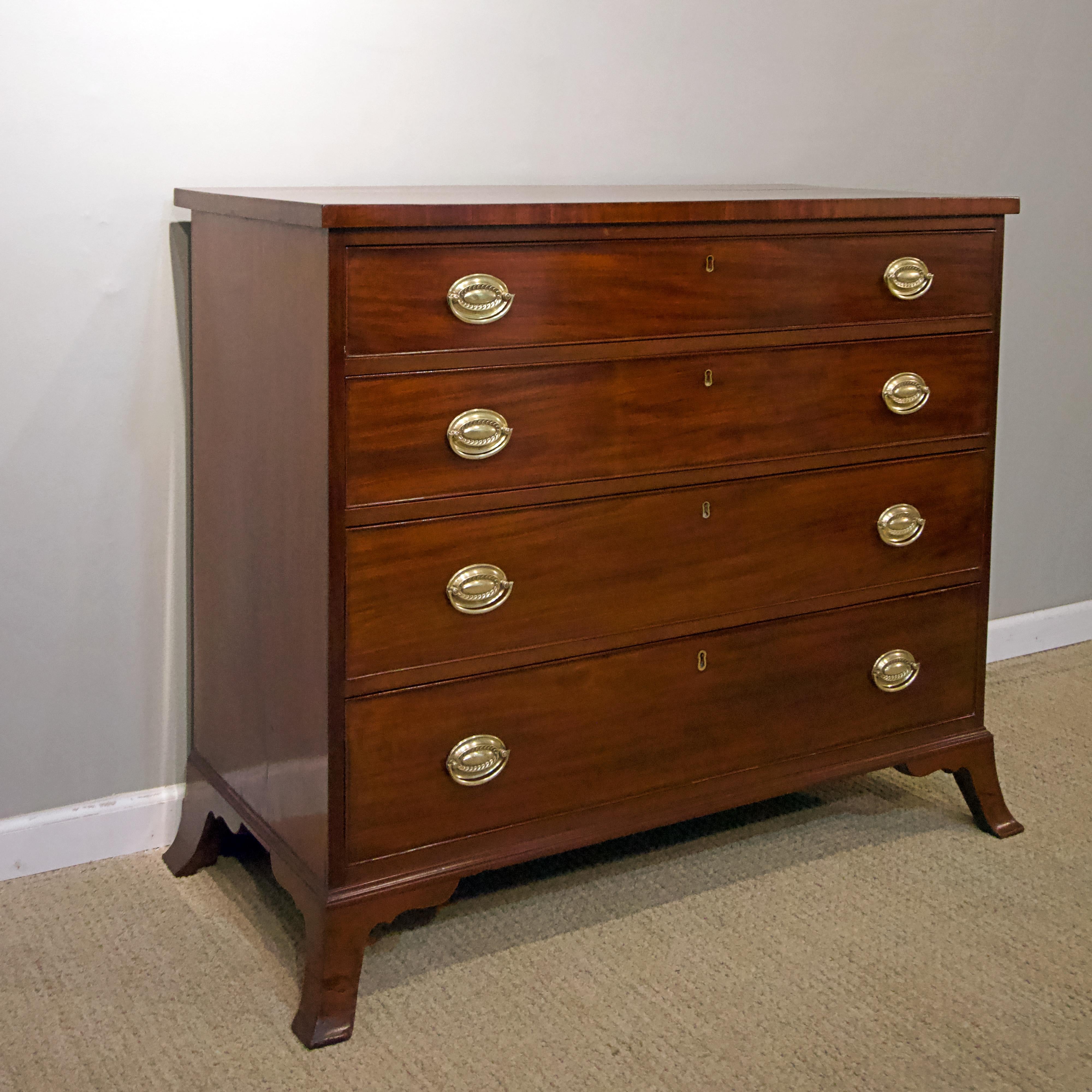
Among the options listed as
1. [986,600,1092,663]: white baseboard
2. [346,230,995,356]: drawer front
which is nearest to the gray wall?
[346,230,995,356]: drawer front

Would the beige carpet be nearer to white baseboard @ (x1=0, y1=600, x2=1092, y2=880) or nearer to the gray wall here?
white baseboard @ (x1=0, y1=600, x2=1092, y2=880)

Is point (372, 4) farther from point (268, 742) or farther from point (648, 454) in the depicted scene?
point (268, 742)

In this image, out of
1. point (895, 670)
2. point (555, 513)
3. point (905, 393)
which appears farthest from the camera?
point (895, 670)

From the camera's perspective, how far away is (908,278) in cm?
185

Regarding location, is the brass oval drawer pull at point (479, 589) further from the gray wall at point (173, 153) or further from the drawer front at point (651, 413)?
the gray wall at point (173, 153)

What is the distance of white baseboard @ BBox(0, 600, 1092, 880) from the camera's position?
6.31 feet

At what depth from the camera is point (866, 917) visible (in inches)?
73.5

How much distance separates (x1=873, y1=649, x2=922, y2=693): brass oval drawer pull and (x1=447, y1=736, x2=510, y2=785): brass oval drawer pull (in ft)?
1.99

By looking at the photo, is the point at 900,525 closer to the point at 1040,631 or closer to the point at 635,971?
the point at 635,971

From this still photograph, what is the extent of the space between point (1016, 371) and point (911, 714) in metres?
1.02

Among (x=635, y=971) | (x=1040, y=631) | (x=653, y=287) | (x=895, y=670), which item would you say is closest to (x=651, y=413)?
(x=653, y=287)

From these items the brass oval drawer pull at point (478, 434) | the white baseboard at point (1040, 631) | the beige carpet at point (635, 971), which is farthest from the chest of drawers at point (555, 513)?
the white baseboard at point (1040, 631)

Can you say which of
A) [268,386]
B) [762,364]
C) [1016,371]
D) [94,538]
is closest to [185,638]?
[94,538]

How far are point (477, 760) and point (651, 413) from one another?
0.47 meters
